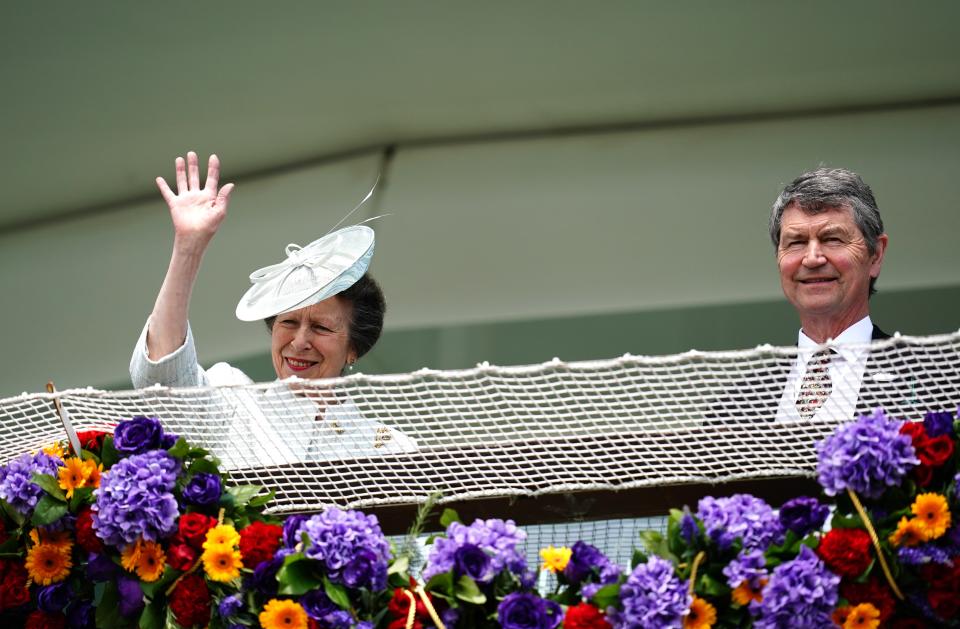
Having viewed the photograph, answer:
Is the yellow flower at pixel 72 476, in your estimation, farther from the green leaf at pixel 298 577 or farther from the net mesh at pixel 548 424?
the green leaf at pixel 298 577

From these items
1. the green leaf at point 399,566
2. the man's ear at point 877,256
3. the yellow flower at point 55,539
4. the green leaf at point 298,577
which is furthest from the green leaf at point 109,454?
the man's ear at point 877,256

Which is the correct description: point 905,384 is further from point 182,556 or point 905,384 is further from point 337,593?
point 182,556

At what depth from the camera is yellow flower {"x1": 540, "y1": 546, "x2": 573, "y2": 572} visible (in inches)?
80.8

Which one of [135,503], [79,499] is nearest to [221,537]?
[135,503]

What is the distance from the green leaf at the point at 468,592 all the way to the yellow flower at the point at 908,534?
1.88ft

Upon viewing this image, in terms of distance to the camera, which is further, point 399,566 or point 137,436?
point 137,436

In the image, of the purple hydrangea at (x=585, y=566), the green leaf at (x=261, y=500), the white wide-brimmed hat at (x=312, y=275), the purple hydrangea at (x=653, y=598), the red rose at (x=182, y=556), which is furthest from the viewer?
the white wide-brimmed hat at (x=312, y=275)

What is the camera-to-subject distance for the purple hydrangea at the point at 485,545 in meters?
2.05

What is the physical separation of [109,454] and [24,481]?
13cm

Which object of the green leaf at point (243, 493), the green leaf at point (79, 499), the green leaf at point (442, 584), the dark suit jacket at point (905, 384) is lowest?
the green leaf at point (442, 584)

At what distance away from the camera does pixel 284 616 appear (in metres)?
2.04

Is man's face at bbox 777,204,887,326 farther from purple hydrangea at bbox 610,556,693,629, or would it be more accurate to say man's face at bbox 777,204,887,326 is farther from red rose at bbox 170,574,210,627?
red rose at bbox 170,574,210,627

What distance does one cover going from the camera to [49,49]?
5.36m

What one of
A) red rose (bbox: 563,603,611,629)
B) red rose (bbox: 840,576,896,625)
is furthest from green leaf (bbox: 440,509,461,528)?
red rose (bbox: 840,576,896,625)
